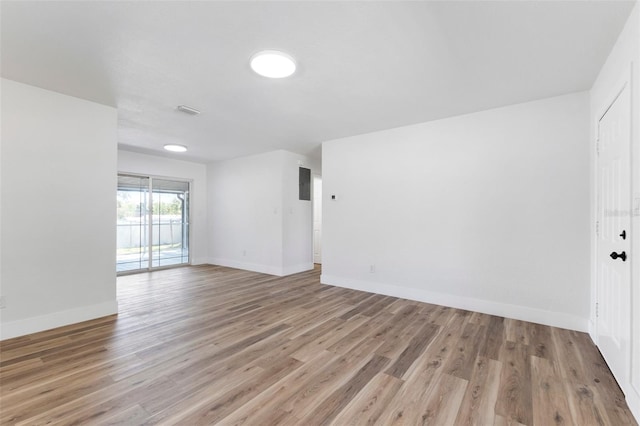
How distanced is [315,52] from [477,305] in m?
3.36

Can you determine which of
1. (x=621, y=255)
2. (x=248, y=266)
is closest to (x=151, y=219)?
(x=248, y=266)

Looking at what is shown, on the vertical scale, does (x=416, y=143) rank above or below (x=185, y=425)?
above

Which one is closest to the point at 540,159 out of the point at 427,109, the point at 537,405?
the point at 427,109

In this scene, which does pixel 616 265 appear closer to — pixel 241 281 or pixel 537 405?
pixel 537 405

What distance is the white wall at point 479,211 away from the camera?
2941 mm

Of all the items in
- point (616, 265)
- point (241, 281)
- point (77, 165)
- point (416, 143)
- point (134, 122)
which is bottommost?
point (241, 281)

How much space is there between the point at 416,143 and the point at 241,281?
374cm

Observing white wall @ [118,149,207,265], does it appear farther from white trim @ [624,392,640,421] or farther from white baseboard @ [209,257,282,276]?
white trim @ [624,392,640,421]

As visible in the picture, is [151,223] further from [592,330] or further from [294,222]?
[592,330]

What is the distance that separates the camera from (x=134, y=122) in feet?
12.8

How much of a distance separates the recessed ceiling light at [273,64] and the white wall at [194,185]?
189 inches

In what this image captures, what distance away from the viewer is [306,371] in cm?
210

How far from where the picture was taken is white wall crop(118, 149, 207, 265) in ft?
20.3

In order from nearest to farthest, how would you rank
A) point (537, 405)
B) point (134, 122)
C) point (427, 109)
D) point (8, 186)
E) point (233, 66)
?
point (537, 405), point (233, 66), point (8, 186), point (427, 109), point (134, 122)
